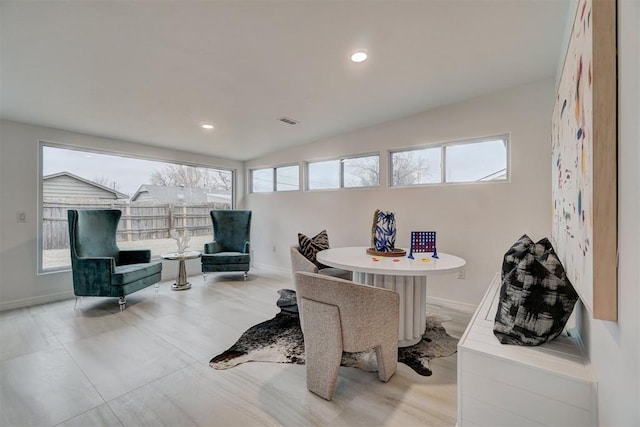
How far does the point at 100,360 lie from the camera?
2.12 m

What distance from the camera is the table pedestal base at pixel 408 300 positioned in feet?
7.28

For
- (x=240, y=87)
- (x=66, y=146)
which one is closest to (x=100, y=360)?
(x=240, y=87)

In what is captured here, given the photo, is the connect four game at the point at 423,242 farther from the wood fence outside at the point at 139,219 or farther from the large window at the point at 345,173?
the wood fence outside at the point at 139,219

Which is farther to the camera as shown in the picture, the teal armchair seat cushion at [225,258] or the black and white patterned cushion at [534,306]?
the teal armchair seat cushion at [225,258]

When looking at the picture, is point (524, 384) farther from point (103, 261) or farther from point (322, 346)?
point (103, 261)

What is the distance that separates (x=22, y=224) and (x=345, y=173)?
169 inches

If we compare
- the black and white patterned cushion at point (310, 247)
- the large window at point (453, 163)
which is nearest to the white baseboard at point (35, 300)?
the black and white patterned cushion at point (310, 247)

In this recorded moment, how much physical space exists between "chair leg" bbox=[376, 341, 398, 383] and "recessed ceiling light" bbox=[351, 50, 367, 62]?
2288 mm

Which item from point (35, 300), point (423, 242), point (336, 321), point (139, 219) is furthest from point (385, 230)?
point (35, 300)

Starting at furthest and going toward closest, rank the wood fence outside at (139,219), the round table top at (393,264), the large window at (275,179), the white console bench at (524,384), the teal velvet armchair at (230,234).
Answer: the large window at (275,179) → the teal velvet armchair at (230,234) → the wood fence outside at (139,219) → the round table top at (393,264) → the white console bench at (524,384)

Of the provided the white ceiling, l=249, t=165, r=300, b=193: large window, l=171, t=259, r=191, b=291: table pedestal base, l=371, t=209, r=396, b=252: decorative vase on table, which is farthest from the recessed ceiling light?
l=171, t=259, r=191, b=291: table pedestal base

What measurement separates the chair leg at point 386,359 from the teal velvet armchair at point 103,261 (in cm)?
309

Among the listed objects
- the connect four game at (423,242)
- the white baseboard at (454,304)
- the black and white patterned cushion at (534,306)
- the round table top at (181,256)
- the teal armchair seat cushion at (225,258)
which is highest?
the connect four game at (423,242)

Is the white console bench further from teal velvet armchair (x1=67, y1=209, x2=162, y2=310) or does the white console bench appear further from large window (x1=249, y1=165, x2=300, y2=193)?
large window (x1=249, y1=165, x2=300, y2=193)
